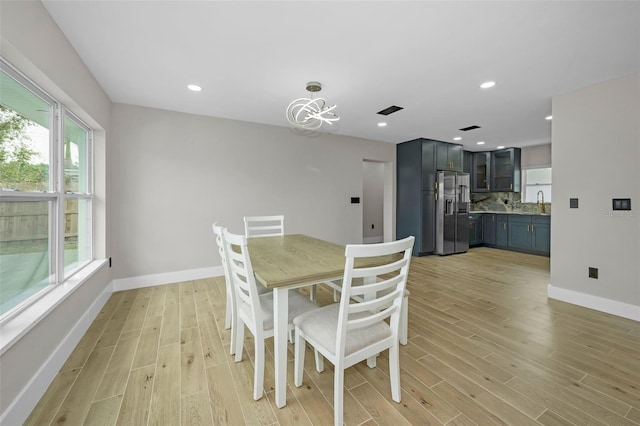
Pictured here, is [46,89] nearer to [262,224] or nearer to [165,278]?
[165,278]

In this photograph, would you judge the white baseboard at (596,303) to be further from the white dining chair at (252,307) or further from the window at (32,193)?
the window at (32,193)

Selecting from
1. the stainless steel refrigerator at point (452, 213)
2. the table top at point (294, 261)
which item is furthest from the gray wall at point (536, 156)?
the table top at point (294, 261)

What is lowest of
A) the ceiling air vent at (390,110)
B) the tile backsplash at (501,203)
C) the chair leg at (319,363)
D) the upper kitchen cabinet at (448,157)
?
the chair leg at (319,363)

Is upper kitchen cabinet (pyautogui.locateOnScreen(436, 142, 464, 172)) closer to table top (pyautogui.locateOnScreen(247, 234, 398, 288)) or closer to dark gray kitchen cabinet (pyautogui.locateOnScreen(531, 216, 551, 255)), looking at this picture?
dark gray kitchen cabinet (pyautogui.locateOnScreen(531, 216, 551, 255))

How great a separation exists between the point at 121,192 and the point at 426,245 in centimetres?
524

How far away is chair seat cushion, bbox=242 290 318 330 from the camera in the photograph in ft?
5.23

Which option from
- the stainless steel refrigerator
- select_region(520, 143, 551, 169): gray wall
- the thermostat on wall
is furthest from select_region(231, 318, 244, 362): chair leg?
select_region(520, 143, 551, 169): gray wall

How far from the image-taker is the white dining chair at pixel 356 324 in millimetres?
1218

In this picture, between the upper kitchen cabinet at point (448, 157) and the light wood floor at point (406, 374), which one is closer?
the light wood floor at point (406, 374)

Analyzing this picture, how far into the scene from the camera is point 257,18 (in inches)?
69.5

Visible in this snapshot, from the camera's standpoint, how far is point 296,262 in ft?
5.78

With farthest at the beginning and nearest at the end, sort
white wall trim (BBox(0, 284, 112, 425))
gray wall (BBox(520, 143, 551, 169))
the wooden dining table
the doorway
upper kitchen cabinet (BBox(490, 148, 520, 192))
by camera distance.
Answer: the doorway, upper kitchen cabinet (BBox(490, 148, 520, 192)), gray wall (BBox(520, 143, 551, 169)), the wooden dining table, white wall trim (BBox(0, 284, 112, 425))

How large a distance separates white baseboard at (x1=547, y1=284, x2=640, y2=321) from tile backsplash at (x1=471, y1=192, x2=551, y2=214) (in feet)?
12.2

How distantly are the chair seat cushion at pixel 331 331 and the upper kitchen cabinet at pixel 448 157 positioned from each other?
470 cm
